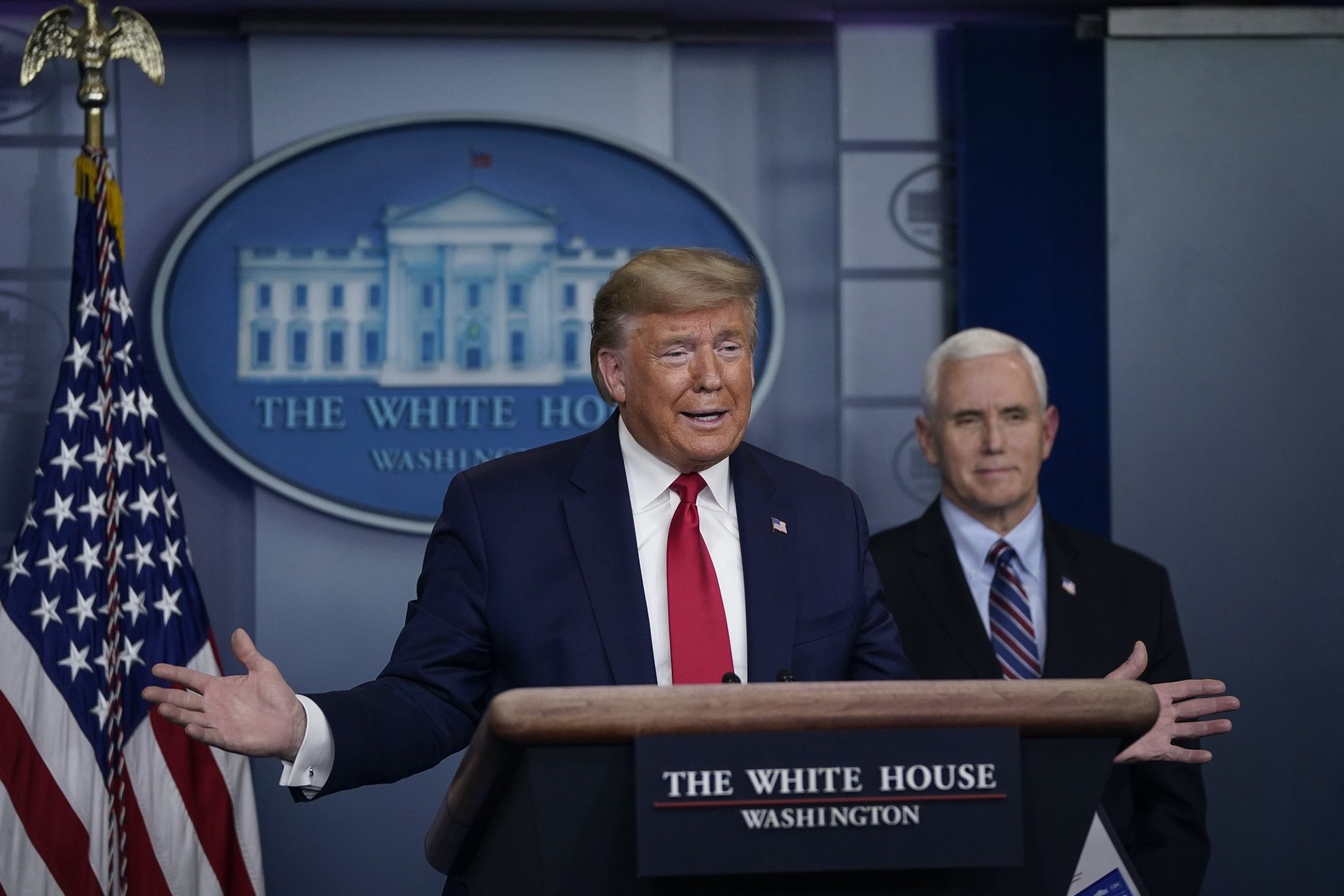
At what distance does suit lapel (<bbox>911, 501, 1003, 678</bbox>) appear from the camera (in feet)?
8.91

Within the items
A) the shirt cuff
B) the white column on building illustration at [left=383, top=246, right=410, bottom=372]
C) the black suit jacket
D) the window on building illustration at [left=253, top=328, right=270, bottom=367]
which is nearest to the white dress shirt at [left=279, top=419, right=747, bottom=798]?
the shirt cuff

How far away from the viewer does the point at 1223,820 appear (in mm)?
3453

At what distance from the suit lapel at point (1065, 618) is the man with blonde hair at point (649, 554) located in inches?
32.9

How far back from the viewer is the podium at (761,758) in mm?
Answer: 1086

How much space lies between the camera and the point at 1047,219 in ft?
11.8

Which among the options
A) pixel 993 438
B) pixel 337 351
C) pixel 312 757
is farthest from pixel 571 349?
pixel 312 757

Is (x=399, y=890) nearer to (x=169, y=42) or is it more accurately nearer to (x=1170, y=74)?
(x=169, y=42)

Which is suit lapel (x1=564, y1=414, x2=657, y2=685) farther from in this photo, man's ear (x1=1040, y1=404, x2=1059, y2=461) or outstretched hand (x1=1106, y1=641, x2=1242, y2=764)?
man's ear (x1=1040, y1=404, x2=1059, y2=461)

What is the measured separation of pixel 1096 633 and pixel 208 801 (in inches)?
74.0

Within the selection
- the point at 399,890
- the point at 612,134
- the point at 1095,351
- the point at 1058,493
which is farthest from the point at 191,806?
the point at 1095,351

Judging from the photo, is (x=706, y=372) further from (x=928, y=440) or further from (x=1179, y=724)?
(x=928, y=440)

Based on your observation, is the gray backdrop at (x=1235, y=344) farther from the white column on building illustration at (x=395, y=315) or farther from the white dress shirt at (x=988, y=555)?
the white column on building illustration at (x=395, y=315)

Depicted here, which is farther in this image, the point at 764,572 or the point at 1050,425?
the point at 1050,425

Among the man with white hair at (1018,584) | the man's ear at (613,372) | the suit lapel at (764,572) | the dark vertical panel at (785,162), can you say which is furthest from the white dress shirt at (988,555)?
the man's ear at (613,372)
